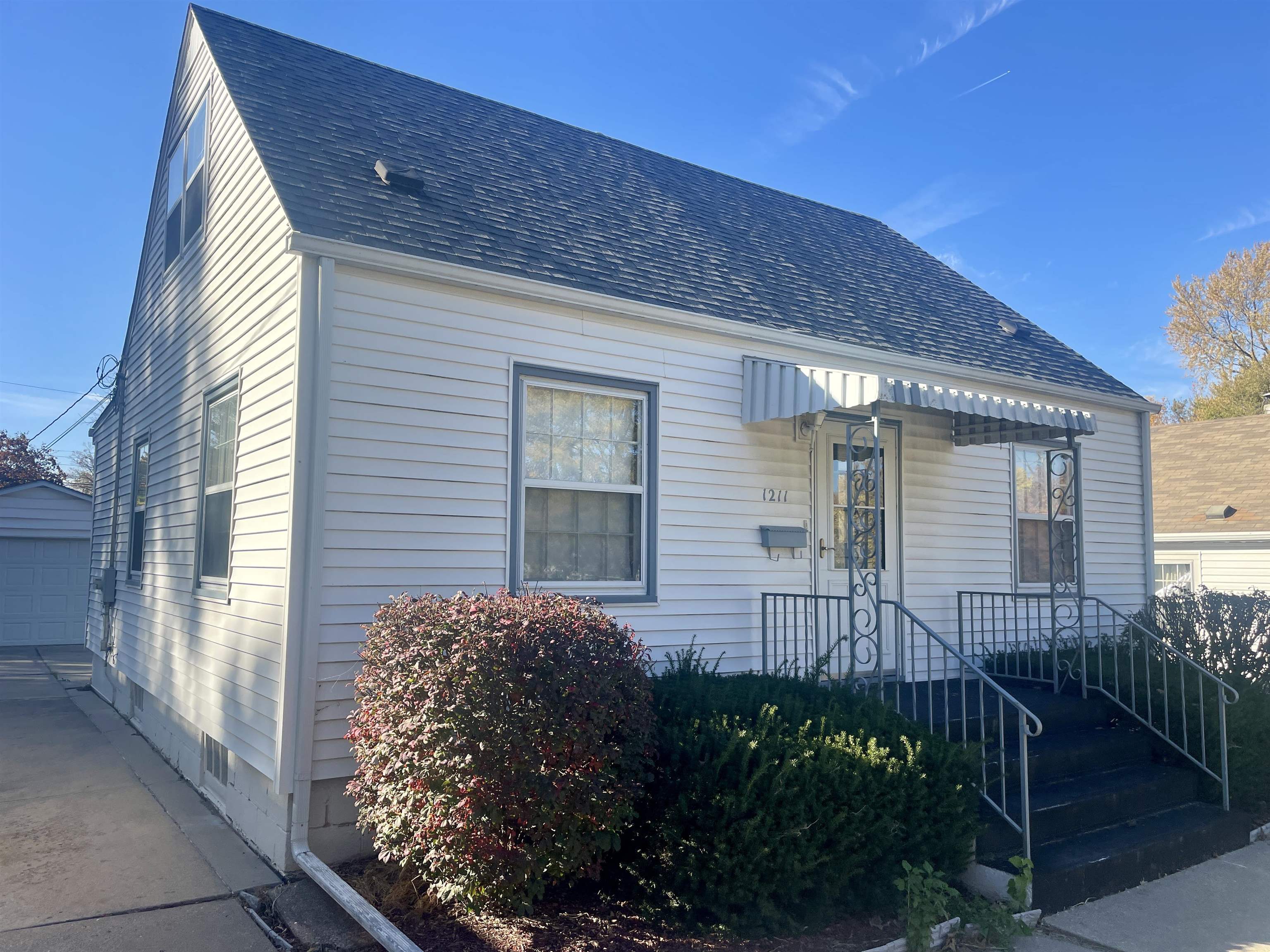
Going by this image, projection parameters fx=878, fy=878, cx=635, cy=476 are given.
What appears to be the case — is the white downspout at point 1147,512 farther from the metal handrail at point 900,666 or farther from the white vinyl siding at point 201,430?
the white vinyl siding at point 201,430

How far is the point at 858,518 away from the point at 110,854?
18.8 feet

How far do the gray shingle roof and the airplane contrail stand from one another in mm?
4918

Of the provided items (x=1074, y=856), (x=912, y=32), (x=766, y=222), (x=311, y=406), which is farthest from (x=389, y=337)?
(x=912, y=32)

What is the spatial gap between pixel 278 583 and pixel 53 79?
1604 cm

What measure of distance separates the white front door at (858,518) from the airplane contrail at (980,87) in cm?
906

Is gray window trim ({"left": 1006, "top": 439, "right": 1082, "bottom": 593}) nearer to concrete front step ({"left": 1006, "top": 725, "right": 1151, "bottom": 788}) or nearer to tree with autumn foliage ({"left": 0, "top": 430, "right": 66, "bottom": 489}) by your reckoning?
concrete front step ({"left": 1006, "top": 725, "right": 1151, "bottom": 788})

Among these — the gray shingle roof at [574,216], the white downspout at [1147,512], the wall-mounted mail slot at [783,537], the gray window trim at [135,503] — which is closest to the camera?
the gray shingle roof at [574,216]

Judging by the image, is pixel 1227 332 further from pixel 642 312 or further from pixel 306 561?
pixel 306 561

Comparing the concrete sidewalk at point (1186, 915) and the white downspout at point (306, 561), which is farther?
the white downspout at point (306, 561)

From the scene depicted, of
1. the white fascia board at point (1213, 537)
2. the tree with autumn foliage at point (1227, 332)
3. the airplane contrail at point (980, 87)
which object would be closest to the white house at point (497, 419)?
the airplane contrail at point (980, 87)

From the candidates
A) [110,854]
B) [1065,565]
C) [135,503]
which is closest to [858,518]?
[1065,565]

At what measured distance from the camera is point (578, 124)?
9773 mm

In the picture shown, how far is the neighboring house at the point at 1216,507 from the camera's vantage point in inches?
643

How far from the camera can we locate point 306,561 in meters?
4.86
